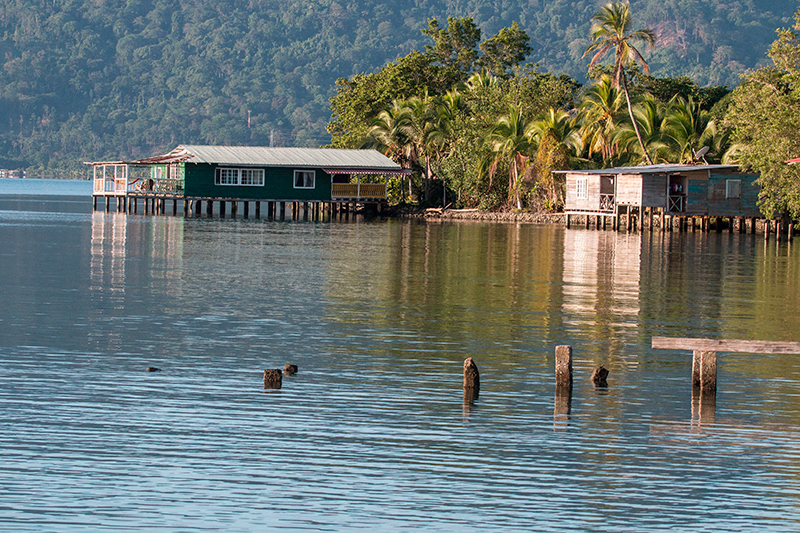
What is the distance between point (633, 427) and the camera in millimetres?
11211

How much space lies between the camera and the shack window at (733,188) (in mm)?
51094

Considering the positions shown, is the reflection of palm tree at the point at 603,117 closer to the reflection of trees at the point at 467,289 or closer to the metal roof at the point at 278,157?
the metal roof at the point at 278,157

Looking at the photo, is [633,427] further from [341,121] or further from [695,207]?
[341,121]

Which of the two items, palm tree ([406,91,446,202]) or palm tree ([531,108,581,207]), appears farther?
palm tree ([406,91,446,202])

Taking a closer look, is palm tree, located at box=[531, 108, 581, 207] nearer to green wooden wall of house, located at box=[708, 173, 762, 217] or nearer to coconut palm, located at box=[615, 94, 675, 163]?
coconut palm, located at box=[615, 94, 675, 163]

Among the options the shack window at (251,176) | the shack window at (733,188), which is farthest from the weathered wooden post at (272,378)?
the shack window at (251,176)

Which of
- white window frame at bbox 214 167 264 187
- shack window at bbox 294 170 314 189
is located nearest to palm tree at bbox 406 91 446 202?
shack window at bbox 294 170 314 189

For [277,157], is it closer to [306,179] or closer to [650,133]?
[306,179]

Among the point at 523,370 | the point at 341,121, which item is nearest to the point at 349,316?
the point at 523,370

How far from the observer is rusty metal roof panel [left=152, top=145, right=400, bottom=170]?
62.7 meters

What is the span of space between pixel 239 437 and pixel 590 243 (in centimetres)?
3353

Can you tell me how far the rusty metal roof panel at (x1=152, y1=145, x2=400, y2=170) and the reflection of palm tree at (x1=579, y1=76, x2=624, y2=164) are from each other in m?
12.6

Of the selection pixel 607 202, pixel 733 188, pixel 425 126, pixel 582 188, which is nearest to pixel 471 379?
pixel 733 188

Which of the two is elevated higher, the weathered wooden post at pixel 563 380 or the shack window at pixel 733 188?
the shack window at pixel 733 188
